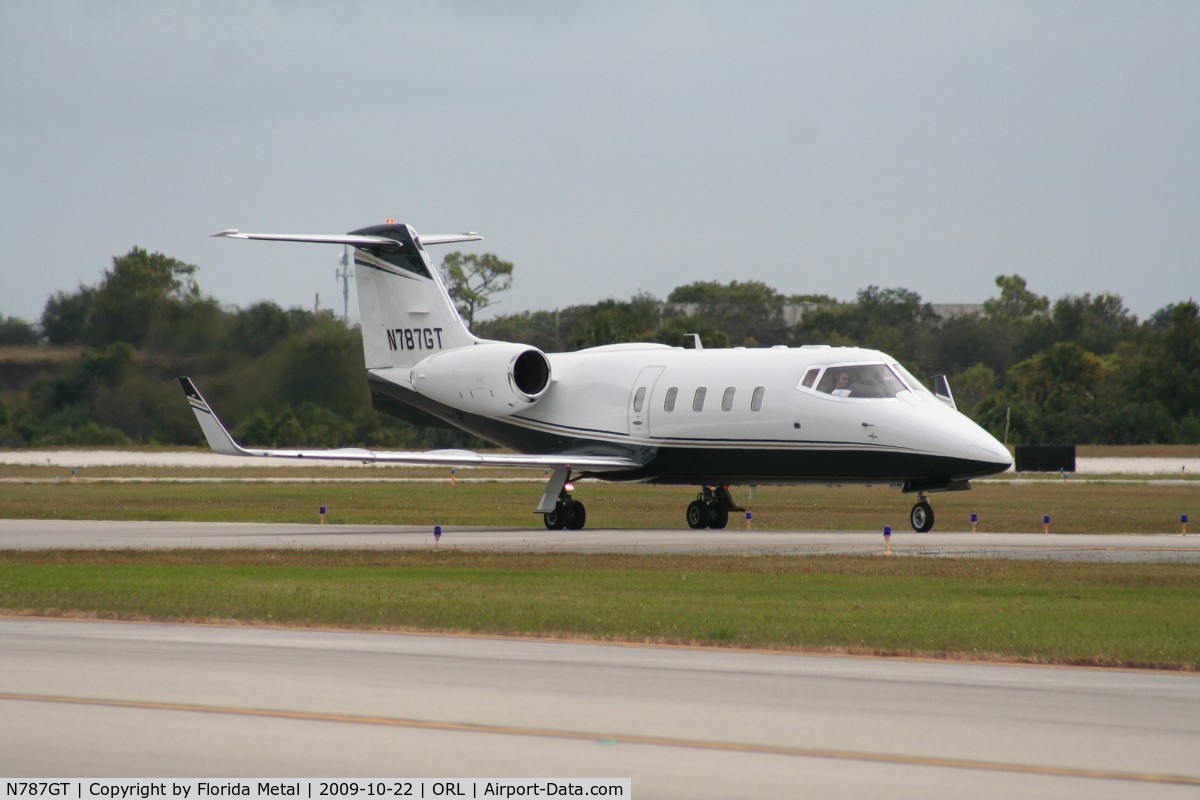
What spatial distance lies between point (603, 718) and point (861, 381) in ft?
60.5

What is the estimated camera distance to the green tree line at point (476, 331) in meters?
54.9

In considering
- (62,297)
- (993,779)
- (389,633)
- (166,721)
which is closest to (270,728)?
(166,721)

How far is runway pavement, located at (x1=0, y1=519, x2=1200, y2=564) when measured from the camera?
2338 cm

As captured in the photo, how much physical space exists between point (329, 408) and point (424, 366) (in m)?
22.4

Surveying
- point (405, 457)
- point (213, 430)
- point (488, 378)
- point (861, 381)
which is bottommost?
point (405, 457)

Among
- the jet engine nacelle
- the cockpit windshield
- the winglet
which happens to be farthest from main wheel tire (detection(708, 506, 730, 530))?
the winglet

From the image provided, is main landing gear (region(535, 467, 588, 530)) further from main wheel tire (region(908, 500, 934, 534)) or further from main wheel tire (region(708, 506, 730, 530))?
Result: main wheel tire (region(908, 500, 934, 534))

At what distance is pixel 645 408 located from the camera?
30.6m

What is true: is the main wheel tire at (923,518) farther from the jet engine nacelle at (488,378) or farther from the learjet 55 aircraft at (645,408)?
the jet engine nacelle at (488,378)

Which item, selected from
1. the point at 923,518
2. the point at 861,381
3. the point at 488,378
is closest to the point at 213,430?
the point at 488,378

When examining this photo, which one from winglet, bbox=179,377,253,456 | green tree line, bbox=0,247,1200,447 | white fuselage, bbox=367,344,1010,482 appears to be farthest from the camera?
green tree line, bbox=0,247,1200,447

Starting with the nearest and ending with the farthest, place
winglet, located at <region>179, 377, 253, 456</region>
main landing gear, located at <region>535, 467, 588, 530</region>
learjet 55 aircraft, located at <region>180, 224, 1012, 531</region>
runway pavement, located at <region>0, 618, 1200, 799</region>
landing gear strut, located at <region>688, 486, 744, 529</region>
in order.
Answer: runway pavement, located at <region>0, 618, 1200, 799</region>, learjet 55 aircraft, located at <region>180, 224, 1012, 531</region>, winglet, located at <region>179, 377, 253, 456</region>, main landing gear, located at <region>535, 467, 588, 530</region>, landing gear strut, located at <region>688, 486, 744, 529</region>

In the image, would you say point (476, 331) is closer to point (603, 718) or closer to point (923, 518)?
point (923, 518)

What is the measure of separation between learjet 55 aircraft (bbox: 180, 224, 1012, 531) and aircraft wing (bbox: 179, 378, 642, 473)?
4 centimetres
